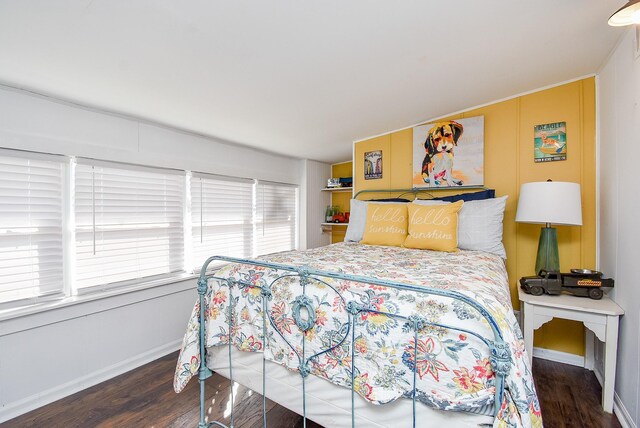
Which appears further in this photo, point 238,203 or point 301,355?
point 238,203

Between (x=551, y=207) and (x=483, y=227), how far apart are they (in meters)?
0.46

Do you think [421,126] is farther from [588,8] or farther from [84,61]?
[84,61]

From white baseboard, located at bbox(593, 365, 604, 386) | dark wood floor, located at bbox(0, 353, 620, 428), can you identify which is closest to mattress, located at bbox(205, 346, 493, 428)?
dark wood floor, located at bbox(0, 353, 620, 428)

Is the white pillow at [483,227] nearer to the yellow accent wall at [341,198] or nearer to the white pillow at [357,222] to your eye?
the white pillow at [357,222]

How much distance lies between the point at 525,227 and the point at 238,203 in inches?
113

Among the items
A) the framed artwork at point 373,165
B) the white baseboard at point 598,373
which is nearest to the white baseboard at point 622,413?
the white baseboard at point 598,373

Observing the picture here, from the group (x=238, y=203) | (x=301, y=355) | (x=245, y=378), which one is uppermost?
(x=238, y=203)

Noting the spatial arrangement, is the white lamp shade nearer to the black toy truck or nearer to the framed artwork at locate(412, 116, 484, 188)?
the black toy truck

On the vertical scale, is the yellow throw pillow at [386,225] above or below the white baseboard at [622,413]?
above

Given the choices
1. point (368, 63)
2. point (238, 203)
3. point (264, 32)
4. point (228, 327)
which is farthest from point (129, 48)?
point (238, 203)

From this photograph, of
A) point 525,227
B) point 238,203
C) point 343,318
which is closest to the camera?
point 343,318

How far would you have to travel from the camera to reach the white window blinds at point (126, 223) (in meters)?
2.22

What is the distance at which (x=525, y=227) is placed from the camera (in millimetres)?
2641

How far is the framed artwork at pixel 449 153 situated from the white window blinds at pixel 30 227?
3.06 meters
